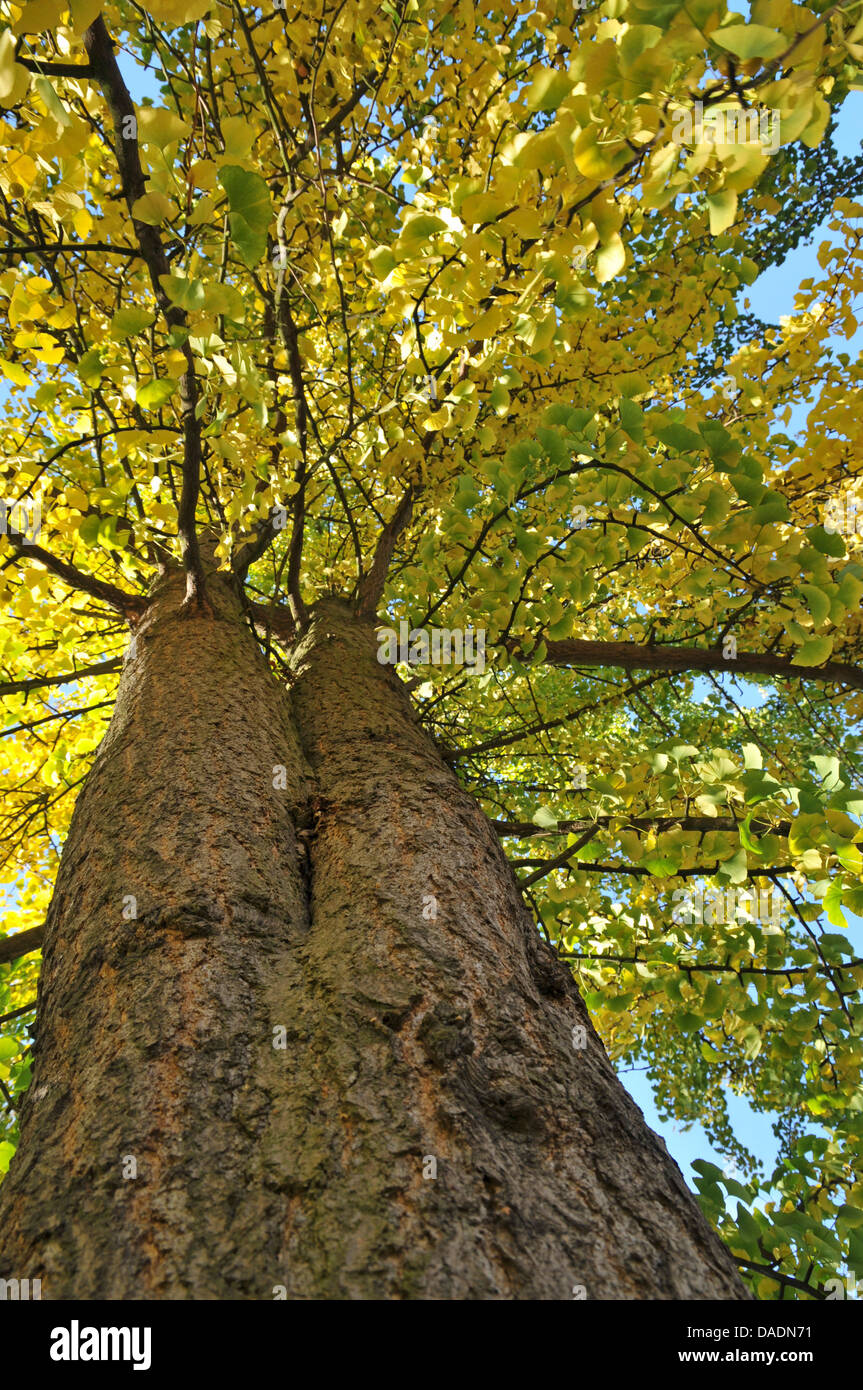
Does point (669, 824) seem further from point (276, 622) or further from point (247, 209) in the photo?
point (276, 622)

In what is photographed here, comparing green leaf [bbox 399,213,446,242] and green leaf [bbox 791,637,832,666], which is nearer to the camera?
green leaf [bbox 399,213,446,242]

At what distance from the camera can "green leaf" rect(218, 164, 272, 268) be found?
102 cm

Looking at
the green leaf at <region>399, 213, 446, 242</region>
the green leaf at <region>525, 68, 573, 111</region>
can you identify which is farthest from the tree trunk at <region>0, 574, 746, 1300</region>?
the green leaf at <region>525, 68, 573, 111</region>

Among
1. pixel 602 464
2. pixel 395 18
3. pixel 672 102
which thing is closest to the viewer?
pixel 672 102

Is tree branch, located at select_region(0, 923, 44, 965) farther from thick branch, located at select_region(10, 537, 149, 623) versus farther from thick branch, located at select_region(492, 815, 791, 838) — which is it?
thick branch, located at select_region(492, 815, 791, 838)

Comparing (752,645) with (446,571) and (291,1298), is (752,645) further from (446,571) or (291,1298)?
(291,1298)

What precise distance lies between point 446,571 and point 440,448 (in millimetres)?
924

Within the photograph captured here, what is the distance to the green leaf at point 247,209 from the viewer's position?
3.34ft

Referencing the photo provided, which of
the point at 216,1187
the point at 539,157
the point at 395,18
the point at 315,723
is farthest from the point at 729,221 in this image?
the point at 395,18

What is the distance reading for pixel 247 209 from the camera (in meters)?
1.06

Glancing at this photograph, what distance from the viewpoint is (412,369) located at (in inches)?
66.3

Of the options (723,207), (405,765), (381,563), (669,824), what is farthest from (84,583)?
(723,207)

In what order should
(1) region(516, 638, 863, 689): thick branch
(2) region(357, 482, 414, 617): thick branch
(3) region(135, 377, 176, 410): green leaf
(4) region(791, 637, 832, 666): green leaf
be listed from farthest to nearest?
(2) region(357, 482, 414, 617): thick branch → (1) region(516, 638, 863, 689): thick branch → (4) region(791, 637, 832, 666): green leaf → (3) region(135, 377, 176, 410): green leaf
